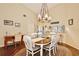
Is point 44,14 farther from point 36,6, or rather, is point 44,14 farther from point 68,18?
point 68,18

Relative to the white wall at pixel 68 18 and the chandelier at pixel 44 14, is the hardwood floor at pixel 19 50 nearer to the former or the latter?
the white wall at pixel 68 18

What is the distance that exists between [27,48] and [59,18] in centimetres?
69

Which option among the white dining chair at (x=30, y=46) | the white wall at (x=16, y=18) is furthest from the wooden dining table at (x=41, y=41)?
the white wall at (x=16, y=18)

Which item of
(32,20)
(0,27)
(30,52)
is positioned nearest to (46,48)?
(30,52)

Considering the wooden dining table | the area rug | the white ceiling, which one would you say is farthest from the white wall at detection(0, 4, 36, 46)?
the area rug

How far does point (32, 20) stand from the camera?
2045 millimetres

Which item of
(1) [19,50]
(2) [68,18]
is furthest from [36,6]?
(1) [19,50]

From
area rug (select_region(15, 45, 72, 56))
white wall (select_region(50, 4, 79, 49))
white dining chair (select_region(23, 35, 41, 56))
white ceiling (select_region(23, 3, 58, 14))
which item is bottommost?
area rug (select_region(15, 45, 72, 56))

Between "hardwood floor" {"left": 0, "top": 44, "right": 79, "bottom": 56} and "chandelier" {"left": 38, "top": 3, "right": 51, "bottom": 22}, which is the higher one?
"chandelier" {"left": 38, "top": 3, "right": 51, "bottom": 22}

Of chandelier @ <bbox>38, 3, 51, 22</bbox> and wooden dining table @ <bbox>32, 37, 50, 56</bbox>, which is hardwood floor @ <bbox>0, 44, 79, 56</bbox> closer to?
wooden dining table @ <bbox>32, 37, 50, 56</bbox>

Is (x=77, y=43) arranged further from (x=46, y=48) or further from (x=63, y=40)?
(x=46, y=48)

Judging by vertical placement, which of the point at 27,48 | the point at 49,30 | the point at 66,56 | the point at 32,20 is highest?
the point at 32,20

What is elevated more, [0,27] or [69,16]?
[69,16]

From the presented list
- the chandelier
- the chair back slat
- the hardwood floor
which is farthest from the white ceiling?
the hardwood floor
